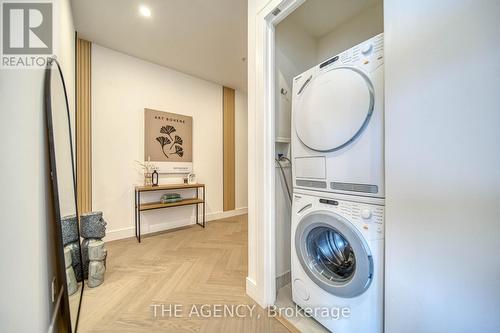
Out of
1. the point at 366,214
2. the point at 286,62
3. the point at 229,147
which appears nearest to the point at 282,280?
the point at 366,214

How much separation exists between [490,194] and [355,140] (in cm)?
54

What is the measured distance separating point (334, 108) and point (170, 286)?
187 centimetres

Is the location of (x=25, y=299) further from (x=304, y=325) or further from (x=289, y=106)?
(x=289, y=106)

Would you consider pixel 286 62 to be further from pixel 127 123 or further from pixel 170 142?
pixel 127 123

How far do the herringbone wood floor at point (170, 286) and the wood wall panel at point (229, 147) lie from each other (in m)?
1.19

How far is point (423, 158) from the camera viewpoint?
68 centimetres

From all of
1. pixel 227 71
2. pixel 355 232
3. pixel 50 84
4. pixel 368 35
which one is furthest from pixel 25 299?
pixel 227 71

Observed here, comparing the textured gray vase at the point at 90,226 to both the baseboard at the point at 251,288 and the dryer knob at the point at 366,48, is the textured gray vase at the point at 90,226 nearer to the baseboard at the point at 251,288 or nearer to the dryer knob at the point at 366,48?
the baseboard at the point at 251,288

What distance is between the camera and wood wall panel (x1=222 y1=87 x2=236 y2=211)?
12.4 ft

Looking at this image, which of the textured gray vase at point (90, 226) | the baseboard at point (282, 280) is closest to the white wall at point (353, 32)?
the baseboard at point (282, 280)

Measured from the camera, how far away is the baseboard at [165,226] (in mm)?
A: 2591

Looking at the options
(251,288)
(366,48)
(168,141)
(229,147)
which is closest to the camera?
(366,48)

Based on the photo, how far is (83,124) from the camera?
7.72 feet

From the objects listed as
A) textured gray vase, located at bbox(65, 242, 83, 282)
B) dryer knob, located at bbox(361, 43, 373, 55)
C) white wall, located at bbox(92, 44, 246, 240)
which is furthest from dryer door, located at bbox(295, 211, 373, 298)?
white wall, located at bbox(92, 44, 246, 240)
